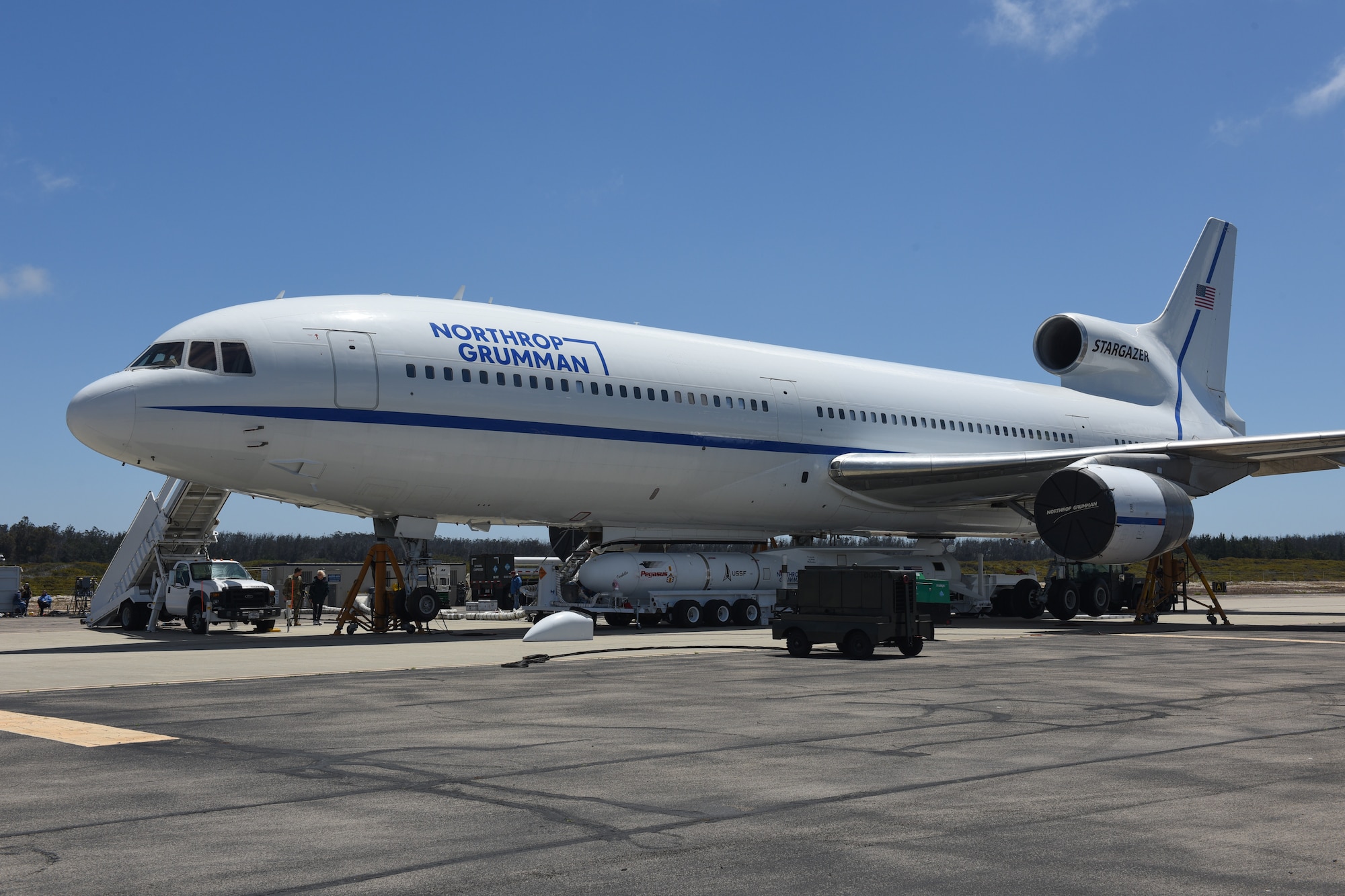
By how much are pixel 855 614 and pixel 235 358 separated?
1033 cm

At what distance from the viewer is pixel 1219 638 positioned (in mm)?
20984

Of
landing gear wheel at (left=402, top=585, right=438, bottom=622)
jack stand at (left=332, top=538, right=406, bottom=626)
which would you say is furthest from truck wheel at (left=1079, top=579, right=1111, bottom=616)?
jack stand at (left=332, top=538, right=406, bottom=626)

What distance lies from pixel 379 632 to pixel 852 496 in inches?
422

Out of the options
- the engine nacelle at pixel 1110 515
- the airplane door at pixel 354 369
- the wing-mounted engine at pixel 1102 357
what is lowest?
the engine nacelle at pixel 1110 515

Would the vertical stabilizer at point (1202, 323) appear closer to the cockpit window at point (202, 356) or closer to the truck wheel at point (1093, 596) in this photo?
the truck wheel at point (1093, 596)

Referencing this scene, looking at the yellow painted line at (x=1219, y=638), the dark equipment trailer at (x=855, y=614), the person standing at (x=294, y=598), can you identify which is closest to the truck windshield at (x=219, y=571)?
the person standing at (x=294, y=598)

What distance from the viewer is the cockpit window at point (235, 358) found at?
1877 centimetres

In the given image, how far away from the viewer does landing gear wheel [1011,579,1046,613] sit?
30.0 metres

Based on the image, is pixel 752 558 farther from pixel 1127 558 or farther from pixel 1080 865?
pixel 1080 865

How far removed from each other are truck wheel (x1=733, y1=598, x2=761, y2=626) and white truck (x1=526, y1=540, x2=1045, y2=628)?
14 mm

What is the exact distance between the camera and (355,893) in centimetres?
486

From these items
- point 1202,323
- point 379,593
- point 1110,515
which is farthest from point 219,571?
point 1202,323

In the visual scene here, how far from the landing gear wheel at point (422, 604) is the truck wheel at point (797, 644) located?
754cm

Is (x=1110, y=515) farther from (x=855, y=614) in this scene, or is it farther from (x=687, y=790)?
(x=687, y=790)
